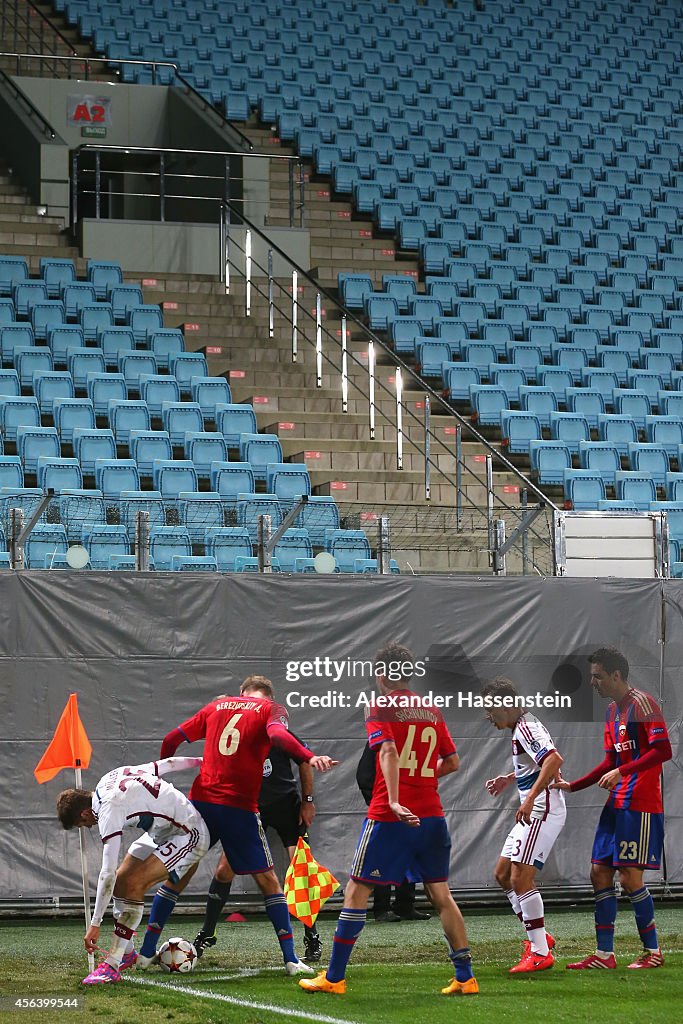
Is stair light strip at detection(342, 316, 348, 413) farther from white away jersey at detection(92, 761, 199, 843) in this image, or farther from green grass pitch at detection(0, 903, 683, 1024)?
white away jersey at detection(92, 761, 199, 843)

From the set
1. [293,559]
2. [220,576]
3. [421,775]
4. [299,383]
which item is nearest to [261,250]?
[299,383]

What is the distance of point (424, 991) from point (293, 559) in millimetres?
5623

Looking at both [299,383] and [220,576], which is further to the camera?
[299,383]

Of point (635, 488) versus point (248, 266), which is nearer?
point (635, 488)

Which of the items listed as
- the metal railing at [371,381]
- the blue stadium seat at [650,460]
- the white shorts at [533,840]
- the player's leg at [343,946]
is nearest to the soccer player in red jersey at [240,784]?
the player's leg at [343,946]

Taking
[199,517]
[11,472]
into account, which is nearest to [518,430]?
[199,517]

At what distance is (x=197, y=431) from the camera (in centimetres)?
1587

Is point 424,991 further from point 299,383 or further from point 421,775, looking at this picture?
point 299,383

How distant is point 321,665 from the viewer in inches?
→ 433

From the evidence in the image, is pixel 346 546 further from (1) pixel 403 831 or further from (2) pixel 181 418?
(1) pixel 403 831

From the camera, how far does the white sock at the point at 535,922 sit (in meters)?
8.35

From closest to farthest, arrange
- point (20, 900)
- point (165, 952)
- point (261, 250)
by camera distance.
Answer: point (165, 952), point (20, 900), point (261, 250)

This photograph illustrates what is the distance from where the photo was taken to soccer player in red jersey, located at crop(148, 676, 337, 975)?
8148 millimetres

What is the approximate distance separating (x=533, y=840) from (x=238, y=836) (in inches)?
69.2
